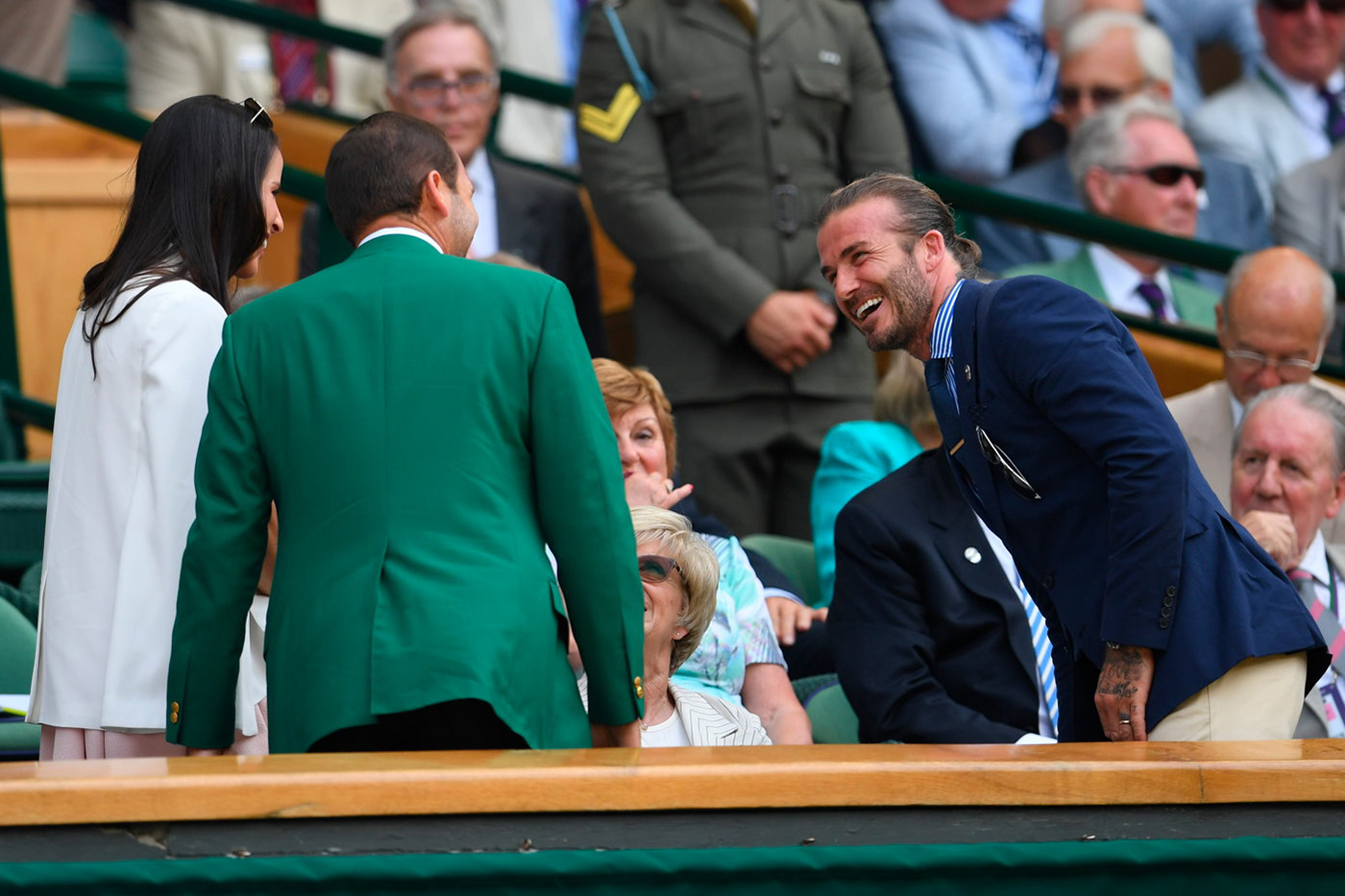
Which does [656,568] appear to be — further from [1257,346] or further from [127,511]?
[1257,346]

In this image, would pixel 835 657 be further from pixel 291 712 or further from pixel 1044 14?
pixel 1044 14

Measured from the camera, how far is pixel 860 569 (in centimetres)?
361

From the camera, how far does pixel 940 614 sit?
3.60 metres

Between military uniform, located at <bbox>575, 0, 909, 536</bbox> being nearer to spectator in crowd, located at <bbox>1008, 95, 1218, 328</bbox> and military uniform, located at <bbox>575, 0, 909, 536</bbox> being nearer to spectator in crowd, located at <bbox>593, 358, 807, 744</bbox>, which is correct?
spectator in crowd, located at <bbox>593, 358, 807, 744</bbox>

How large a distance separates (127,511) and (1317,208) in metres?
4.49

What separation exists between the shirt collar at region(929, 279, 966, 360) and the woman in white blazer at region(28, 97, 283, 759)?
3.37 feet

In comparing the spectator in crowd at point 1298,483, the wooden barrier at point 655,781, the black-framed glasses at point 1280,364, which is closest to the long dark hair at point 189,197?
the wooden barrier at point 655,781

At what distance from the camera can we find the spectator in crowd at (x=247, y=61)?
6434mm

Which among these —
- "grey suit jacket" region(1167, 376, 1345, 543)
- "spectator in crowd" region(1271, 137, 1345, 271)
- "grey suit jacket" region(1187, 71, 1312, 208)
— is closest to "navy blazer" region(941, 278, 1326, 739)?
"grey suit jacket" region(1167, 376, 1345, 543)

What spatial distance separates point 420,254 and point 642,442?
4.45 ft

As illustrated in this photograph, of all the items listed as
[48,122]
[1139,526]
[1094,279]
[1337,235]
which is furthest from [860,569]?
[48,122]

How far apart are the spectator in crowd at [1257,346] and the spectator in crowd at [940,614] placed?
44.0 inches

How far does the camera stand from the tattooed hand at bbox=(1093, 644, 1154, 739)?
Answer: 9.05 ft

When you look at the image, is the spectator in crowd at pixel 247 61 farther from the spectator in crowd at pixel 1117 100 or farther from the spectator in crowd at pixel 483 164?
the spectator in crowd at pixel 1117 100
